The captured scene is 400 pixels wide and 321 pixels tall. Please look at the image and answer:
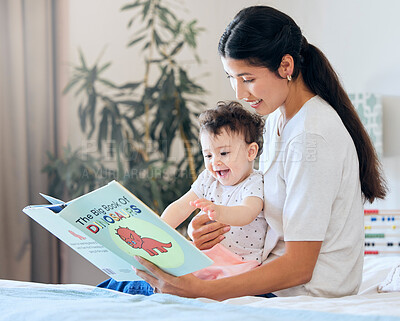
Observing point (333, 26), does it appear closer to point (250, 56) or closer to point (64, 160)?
point (64, 160)

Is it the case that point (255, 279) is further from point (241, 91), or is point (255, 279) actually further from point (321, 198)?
point (241, 91)

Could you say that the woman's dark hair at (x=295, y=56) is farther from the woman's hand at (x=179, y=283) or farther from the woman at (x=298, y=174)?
the woman's hand at (x=179, y=283)

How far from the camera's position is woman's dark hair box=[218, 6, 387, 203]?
124 cm

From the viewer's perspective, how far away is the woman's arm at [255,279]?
1.16 metres

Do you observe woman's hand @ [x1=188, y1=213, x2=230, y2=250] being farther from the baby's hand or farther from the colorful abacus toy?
the colorful abacus toy

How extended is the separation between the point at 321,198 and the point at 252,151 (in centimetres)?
30

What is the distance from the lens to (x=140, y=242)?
3.58ft

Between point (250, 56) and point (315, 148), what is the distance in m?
0.27

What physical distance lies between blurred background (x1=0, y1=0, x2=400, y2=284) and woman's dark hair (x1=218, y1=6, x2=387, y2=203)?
1529 mm

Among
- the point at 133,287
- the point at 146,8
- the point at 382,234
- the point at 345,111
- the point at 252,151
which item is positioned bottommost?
the point at 382,234

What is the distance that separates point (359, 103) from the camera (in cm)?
287

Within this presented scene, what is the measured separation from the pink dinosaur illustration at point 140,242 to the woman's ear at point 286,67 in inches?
21.1

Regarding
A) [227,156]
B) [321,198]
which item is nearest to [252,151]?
[227,156]

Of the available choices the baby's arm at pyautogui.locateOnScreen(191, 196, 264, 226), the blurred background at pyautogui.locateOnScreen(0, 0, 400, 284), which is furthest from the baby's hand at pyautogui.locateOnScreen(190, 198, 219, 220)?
the blurred background at pyautogui.locateOnScreen(0, 0, 400, 284)
